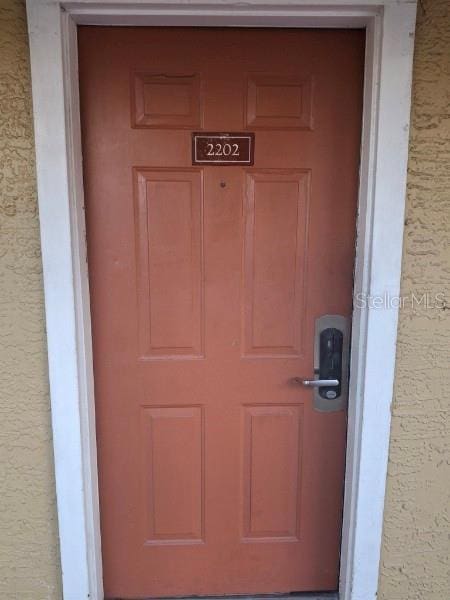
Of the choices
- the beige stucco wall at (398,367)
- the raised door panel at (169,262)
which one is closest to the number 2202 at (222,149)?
the raised door panel at (169,262)

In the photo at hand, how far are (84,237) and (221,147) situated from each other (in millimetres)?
642

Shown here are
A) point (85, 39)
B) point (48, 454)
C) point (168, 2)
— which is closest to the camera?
point (168, 2)

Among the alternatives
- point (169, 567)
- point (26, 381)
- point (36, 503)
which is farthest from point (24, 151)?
point (169, 567)

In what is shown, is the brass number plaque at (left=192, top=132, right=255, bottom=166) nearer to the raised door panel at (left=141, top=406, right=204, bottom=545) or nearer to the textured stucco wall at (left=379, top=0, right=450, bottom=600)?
the textured stucco wall at (left=379, top=0, right=450, bottom=600)

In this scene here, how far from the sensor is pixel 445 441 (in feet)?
6.73

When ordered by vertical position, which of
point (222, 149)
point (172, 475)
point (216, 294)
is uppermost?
point (222, 149)

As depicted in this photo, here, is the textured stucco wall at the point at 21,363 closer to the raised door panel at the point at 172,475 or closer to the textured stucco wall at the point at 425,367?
the raised door panel at the point at 172,475

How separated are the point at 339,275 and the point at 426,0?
1.02 metres

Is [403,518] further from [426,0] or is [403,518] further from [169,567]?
[426,0]

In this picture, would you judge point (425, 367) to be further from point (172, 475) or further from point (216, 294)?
point (172, 475)

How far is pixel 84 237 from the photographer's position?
2.00 metres

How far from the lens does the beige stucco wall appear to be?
1.82 metres

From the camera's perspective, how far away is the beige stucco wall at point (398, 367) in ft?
5.98

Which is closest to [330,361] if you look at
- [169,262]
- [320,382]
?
[320,382]
